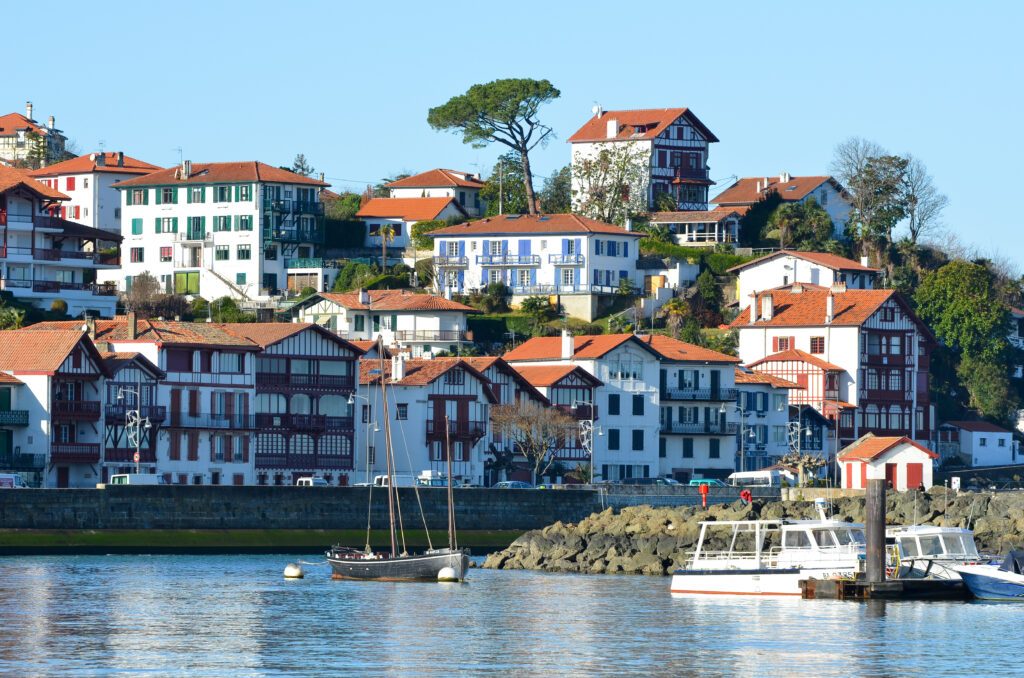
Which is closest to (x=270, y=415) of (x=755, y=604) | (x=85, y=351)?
(x=85, y=351)

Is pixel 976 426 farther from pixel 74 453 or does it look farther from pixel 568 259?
pixel 74 453

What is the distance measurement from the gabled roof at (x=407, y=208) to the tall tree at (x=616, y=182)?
933 centimetres

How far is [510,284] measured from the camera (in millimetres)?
140125

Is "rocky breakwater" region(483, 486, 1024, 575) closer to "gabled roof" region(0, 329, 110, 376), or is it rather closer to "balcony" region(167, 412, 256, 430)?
"balcony" region(167, 412, 256, 430)

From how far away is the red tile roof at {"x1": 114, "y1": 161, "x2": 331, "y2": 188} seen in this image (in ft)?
464

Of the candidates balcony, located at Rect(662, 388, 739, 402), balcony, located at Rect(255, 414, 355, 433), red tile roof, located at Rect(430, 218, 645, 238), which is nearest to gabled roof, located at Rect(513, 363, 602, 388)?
balcony, located at Rect(662, 388, 739, 402)

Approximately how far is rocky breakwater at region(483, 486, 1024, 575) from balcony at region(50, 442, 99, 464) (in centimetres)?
1803

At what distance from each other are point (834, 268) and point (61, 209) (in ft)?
166

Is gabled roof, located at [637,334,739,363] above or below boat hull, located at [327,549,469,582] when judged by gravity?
above

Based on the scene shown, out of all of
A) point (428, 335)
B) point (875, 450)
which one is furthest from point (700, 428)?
point (428, 335)

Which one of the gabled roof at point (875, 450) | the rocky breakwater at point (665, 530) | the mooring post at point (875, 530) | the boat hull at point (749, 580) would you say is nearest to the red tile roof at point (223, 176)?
the gabled roof at point (875, 450)

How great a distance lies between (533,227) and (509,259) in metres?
2.44

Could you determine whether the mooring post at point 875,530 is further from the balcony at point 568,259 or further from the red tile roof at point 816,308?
the balcony at point 568,259

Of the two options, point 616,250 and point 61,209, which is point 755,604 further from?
point 61,209
